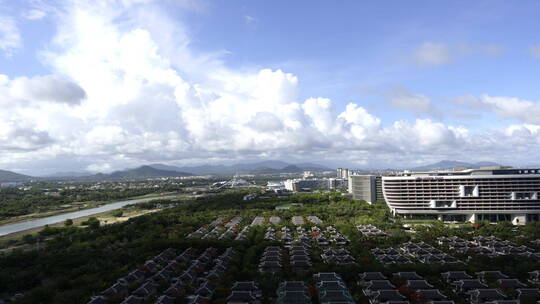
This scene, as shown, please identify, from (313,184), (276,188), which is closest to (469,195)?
(276,188)

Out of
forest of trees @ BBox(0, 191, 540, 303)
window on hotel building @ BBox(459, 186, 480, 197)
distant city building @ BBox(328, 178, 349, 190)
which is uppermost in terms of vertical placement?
window on hotel building @ BBox(459, 186, 480, 197)

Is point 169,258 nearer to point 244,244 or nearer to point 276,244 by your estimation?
point 244,244

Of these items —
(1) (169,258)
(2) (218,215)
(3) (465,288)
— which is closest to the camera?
(3) (465,288)

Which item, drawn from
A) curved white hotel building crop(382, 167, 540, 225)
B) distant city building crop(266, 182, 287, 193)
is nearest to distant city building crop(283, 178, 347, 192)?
distant city building crop(266, 182, 287, 193)

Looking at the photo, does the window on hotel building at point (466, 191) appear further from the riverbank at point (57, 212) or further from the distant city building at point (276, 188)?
the riverbank at point (57, 212)

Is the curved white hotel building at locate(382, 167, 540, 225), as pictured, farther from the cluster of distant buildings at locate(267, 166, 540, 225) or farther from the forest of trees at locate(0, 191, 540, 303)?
the forest of trees at locate(0, 191, 540, 303)

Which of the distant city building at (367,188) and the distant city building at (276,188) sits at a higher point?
the distant city building at (367,188)

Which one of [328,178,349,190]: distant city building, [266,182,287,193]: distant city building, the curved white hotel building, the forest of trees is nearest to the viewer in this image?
the forest of trees

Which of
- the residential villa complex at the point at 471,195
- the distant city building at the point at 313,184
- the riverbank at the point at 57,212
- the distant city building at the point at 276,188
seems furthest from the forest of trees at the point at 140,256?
the distant city building at the point at 313,184

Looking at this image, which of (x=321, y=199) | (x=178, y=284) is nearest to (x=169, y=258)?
(x=178, y=284)
